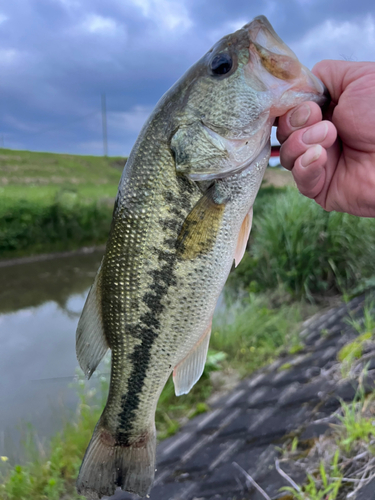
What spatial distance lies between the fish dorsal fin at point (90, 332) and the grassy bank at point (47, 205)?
564 inches

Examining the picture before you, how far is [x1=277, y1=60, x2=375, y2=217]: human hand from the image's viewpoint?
165 cm

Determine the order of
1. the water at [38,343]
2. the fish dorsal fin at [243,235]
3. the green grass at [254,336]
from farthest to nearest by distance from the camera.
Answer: the water at [38,343], the green grass at [254,336], the fish dorsal fin at [243,235]

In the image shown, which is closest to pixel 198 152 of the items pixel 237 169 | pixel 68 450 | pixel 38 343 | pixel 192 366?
pixel 237 169

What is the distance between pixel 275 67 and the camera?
146 cm

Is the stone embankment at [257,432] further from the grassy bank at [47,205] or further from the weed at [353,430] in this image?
Answer: the grassy bank at [47,205]

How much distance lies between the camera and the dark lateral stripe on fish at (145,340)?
164cm

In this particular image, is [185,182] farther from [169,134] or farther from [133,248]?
[133,248]

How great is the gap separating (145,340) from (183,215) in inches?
25.5

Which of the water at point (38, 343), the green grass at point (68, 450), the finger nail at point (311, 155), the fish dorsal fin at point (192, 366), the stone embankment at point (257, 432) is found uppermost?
the finger nail at point (311, 155)

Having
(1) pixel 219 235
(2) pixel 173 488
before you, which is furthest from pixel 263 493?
(1) pixel 219 235

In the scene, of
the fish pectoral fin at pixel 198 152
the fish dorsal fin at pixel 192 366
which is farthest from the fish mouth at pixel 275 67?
the fish dorsal fin at pixel 192 366

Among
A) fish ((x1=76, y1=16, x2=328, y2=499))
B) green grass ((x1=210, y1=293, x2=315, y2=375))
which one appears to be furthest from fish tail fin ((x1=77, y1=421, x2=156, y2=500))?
green grass ((x1=210, y1=293, x2=315, y2=375))

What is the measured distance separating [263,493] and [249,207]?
2.41 metres

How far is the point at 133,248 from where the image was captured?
1.65m
